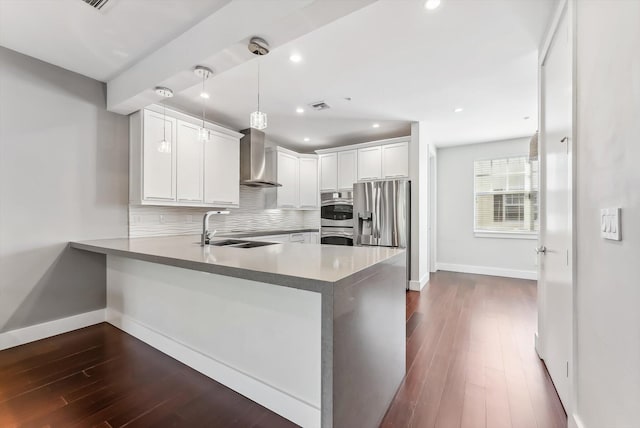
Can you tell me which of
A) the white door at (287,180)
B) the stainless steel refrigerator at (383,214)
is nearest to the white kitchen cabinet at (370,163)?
the stainless steel refrigerator at (383,214)

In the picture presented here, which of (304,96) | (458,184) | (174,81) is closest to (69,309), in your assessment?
(174,81)

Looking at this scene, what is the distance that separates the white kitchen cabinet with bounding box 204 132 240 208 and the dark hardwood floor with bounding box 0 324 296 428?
6.60 feet

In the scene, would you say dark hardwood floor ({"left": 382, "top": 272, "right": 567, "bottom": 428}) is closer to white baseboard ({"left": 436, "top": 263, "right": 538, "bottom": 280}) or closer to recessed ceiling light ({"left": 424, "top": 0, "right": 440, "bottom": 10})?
white baseboard ({"left": 436, "top": 263, "right": 538, "bottom": 280})

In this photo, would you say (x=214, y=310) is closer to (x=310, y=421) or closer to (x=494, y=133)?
(x=310, y=421)

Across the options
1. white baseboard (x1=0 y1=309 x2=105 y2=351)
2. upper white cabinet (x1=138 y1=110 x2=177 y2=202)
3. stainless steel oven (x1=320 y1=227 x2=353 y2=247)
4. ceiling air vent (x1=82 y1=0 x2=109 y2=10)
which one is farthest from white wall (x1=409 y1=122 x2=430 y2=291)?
white baseboard (x1=0 y1=309 x2=105 y2=351)

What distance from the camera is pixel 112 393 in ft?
5.75

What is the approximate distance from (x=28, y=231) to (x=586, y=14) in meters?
4.31

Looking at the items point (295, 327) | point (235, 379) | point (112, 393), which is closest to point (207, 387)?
point (235, 379)

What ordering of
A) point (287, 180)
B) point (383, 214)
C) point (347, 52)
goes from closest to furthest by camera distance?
point (347, 52) → point (383, 214) → point (287, 180)

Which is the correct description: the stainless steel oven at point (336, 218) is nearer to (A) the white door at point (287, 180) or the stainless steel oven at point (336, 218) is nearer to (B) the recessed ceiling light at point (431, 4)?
(A) the white door at point (287, 180)

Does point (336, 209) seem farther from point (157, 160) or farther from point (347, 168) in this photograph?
point (157, 160)

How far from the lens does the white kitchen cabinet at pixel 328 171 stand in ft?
16.7

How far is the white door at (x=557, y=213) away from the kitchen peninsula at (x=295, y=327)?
3.07 ft

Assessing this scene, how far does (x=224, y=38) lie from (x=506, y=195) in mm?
5547
